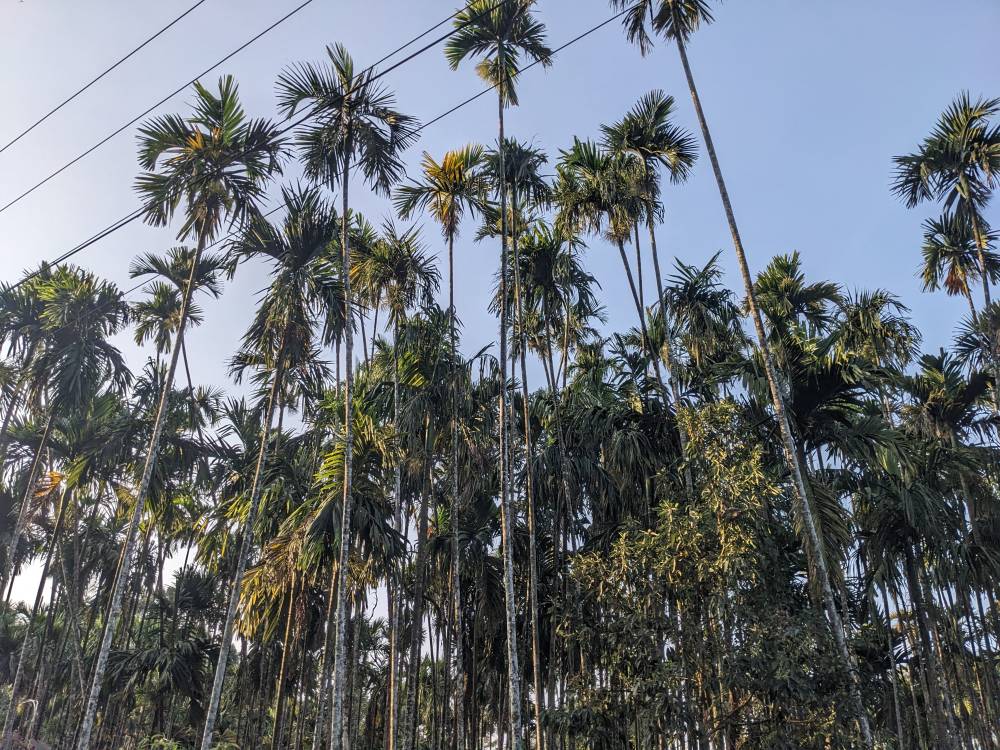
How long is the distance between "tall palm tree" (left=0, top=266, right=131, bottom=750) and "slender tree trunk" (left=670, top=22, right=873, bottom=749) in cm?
1594

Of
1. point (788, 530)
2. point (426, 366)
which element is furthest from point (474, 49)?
point (788, 530)

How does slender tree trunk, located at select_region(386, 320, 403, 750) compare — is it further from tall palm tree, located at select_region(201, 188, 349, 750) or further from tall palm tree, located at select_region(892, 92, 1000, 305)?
tall palm tree, located at select_region(892, 92, 1000, 305)

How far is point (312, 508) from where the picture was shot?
50.9ft

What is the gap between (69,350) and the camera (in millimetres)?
18891

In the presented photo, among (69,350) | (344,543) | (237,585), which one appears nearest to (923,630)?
(344,543)

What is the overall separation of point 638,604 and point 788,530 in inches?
164

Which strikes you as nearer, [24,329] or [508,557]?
[508,557]

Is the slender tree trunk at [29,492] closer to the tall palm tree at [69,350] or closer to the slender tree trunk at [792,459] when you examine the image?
the tall palm tree at [69,350]

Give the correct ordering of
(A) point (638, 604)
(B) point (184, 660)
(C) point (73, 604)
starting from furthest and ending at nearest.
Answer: (C) point (73, 604) → (B) point (184, 660) → (A) point (638, 604)

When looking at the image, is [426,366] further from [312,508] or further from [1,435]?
[1,435]

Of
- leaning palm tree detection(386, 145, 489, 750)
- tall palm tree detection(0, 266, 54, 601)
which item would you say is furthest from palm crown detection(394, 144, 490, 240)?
tall palm tree detection(0, 266, 54, 601)

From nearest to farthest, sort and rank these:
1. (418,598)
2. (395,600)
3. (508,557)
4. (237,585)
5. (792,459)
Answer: (792,459), (508,557), (237,585), (418,598), (395,600)

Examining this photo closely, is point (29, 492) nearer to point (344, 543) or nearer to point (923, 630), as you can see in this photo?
point (344, 543)

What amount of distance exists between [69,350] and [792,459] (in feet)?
61.2
